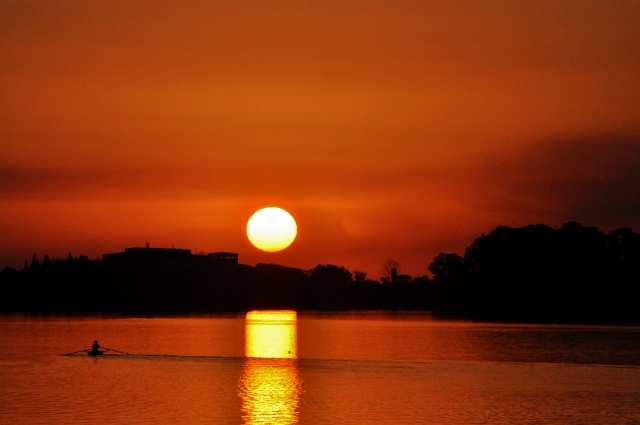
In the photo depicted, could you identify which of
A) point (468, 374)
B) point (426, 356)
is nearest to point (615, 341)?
point (426, 356)

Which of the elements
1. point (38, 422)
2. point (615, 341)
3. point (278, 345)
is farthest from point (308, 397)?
point (615, 341)

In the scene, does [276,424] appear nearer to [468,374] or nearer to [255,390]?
[255,390]

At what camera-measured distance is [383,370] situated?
232ft

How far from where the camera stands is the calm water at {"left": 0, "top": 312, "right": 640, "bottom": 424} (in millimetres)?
46562

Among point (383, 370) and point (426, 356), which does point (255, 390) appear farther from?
point (426, 356)

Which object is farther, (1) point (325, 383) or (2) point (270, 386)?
(1) point (325, 383)

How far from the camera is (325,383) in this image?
61375 mm

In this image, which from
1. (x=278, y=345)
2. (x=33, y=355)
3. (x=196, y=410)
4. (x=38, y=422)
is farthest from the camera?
(x=278, y=345)

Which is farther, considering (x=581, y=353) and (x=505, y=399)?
(x=581, y=353)

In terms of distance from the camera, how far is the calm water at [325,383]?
4656 cm

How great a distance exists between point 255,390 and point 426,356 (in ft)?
109

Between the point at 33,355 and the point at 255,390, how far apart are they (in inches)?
1381

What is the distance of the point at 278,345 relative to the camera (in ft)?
361

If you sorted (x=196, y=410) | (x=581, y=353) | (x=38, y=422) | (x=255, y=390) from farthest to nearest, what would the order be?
(x=581, y=353) → (x=255, y=390) → (x=196, y=410) → (x=38, y=422)
